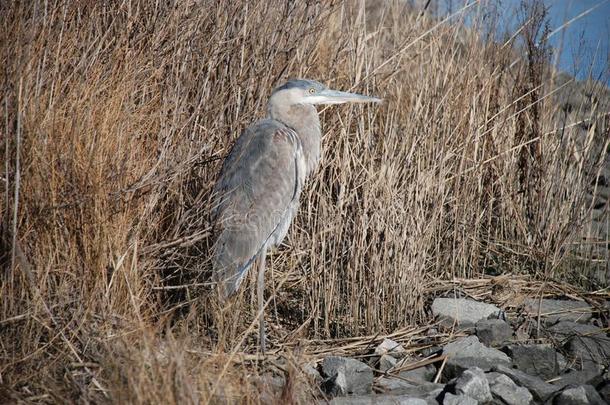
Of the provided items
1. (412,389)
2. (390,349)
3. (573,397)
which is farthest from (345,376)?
(573,397)

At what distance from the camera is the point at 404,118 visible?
18.9 feet

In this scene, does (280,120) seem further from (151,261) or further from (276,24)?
(151,261)

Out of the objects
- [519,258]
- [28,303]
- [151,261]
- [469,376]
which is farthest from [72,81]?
[519,258]

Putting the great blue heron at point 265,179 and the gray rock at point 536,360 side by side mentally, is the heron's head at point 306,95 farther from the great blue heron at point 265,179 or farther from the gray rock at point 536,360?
the gray rock at point 536,360

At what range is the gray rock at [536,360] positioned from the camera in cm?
416

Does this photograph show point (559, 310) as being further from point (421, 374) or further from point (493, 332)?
point (421, 374)

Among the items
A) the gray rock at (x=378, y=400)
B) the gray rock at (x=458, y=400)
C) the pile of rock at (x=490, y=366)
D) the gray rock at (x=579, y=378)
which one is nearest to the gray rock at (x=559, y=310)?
the pile of rock at (x=490, y=366)

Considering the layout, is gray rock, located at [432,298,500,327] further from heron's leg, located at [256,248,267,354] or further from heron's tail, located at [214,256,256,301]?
heron's tail, located at [214,256,256,301]

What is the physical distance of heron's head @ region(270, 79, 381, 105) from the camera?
15.6ft

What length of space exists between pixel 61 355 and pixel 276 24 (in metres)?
2.66

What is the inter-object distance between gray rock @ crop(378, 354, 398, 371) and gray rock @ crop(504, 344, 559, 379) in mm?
677

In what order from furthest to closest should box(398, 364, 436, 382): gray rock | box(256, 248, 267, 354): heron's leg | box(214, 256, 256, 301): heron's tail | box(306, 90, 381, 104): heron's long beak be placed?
box(306, 90, 381, 104): heron's long beak < box(214, 256, 256, 301): heron's tail < box(256, 248, 267, 354): heron's leg < box(398, 364, 436, 382): gray rock

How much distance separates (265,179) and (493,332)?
1557mm

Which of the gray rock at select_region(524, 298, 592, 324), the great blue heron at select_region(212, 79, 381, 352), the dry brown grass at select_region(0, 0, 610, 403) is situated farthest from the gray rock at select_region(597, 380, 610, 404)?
the great blue heron at select_region(212, 79, 381, 352)
